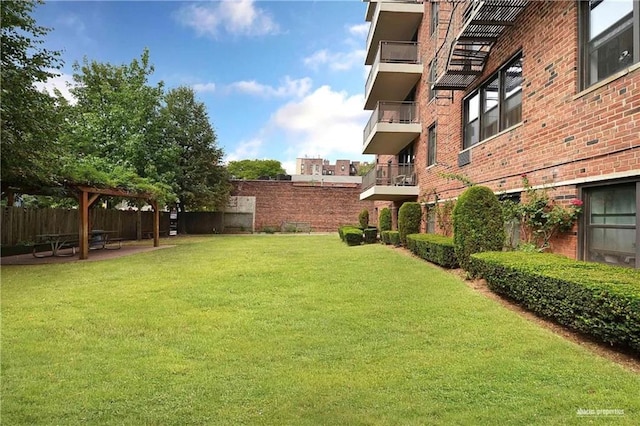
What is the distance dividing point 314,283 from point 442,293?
250 centimetres

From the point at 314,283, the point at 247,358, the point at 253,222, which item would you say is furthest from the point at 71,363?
the point at 253,222

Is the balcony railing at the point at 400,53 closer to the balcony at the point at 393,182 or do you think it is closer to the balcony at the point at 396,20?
the balcony at the point at 396,20

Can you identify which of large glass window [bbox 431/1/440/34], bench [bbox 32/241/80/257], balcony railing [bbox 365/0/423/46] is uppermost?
balcony railing [bbox 365/0/423/46]

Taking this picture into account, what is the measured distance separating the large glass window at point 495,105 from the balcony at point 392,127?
15.5 feet

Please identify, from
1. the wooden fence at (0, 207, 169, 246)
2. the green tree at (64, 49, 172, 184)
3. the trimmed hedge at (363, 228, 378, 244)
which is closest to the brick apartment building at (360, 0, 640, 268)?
the trimmed hedge at (363, 228, 378, 244)

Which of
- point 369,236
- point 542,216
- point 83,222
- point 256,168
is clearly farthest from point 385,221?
point 256,168

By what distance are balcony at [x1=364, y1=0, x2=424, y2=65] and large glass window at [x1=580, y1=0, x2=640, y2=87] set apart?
11422 mm

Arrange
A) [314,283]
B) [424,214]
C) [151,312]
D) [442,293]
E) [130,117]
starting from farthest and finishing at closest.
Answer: [130,117], [424,214], [314,283], [442,293], [151,312]

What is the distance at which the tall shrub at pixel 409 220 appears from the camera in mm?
13923

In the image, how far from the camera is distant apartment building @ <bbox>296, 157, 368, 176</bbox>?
325ft

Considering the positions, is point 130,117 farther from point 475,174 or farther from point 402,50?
point 475,174

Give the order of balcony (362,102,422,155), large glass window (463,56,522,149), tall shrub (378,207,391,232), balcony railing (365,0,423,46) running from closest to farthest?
large glass window (463,56,522,149), balcony (362,102,422,155), balcony railing (365,0,423,46), tall shrub (378,207,391,232)

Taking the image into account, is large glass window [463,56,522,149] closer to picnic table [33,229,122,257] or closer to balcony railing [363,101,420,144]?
balcony railing [363,101,420,144]

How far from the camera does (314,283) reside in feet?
25.3
